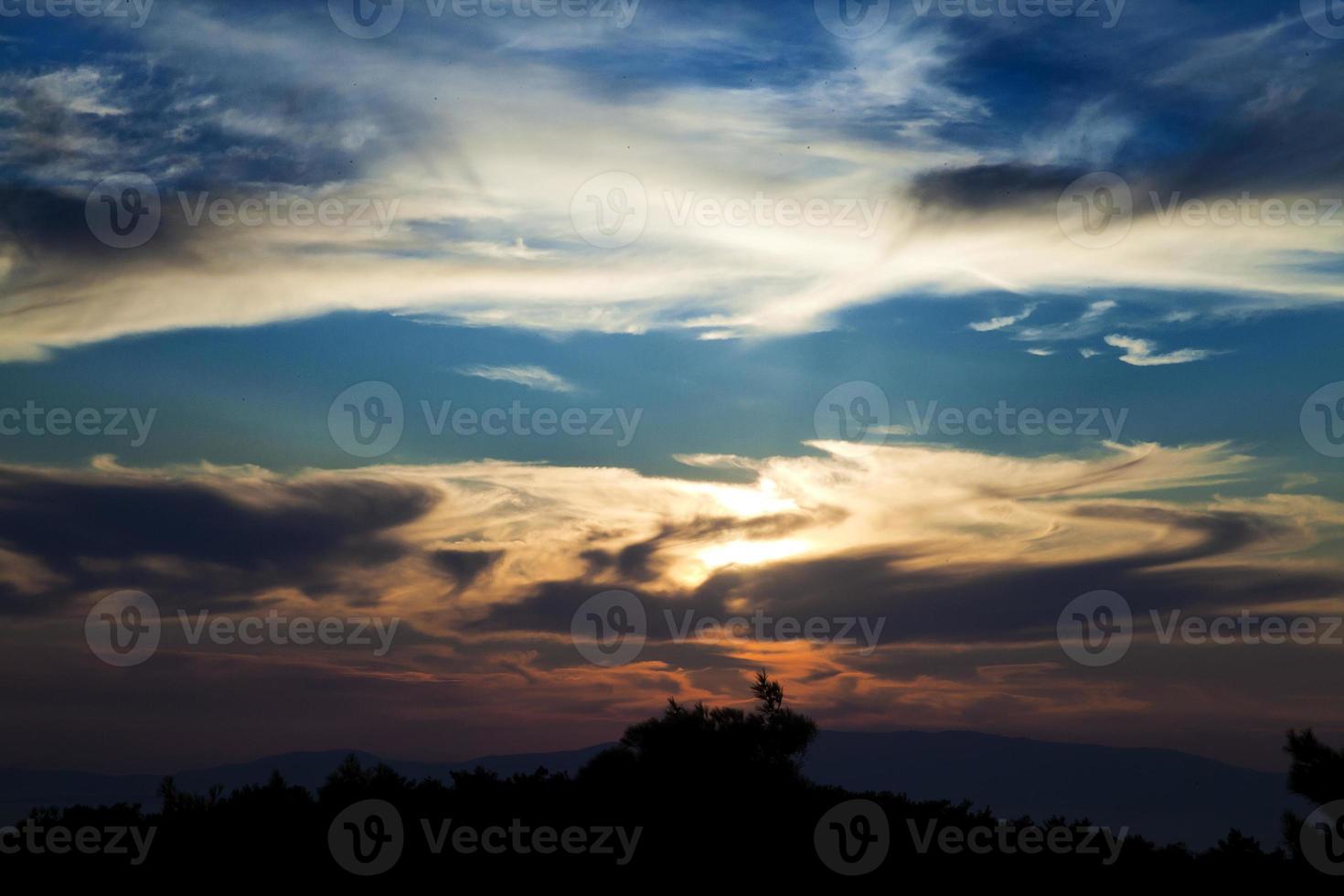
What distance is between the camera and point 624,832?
19688 mm

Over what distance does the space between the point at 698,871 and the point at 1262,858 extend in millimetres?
9057

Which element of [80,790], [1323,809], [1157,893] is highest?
[1323,809]

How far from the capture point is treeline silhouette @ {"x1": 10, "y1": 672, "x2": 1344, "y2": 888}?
1769 cm

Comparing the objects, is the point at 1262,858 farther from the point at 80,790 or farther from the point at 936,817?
the point at 80,790

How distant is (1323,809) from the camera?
16.5 meters

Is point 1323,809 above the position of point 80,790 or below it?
above

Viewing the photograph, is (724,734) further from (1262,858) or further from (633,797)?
(1262,858)

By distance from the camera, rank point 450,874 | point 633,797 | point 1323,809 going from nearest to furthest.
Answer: point 1323,809
point 450,874
point 633,797

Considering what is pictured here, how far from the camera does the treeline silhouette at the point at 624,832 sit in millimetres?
17688

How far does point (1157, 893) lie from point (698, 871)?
725 centimetres

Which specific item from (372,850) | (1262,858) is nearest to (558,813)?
(372,850)

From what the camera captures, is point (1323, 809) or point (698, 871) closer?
point (1323, 809)

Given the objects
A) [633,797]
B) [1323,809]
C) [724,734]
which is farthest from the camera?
[724,734]

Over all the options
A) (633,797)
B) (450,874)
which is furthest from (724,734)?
(450,874)
